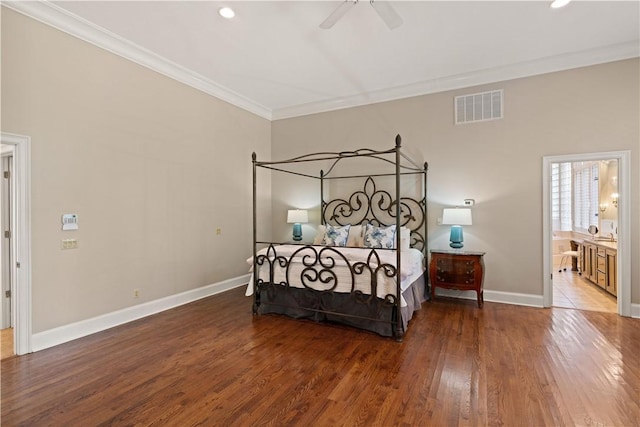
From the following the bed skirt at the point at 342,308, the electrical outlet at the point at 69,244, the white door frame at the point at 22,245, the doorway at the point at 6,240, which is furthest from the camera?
the doorway at the point at 6,240

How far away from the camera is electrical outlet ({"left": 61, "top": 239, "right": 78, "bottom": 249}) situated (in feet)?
10.7

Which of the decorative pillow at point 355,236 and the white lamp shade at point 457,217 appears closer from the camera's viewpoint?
the white lamp shade at point 457,217

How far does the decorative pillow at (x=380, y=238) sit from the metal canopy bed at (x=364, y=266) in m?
0.01

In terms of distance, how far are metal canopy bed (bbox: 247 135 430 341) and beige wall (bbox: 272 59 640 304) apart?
1.46 ft

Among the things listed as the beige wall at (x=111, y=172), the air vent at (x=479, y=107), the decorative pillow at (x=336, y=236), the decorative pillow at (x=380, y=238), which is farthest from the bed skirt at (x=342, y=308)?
the air vent at (x=479, y=107)

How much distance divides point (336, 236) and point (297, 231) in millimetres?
1055

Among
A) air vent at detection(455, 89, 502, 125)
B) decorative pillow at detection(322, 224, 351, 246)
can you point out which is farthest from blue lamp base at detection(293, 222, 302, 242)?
air vent at detection(455, 89, 502, 125)

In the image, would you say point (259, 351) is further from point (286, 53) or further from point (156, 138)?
point (286, 53)

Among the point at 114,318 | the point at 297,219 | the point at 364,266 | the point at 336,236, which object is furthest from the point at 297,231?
the point at 114,318

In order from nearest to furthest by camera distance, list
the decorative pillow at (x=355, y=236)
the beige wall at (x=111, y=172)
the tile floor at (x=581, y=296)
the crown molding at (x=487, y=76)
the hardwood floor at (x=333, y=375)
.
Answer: the hardwood floor at (x=333, y=375) < the beige wall at (x=111, y=172) < the crown molding at (x=487, y=76) < the tile floor at (x=581, y=296) < the decorative pillow at (x=355, y=236)

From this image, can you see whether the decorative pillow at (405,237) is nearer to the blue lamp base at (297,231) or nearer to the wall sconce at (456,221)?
the wall sconce at (456,221)

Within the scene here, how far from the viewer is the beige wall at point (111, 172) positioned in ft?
10.0

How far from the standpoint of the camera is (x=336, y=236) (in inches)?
195

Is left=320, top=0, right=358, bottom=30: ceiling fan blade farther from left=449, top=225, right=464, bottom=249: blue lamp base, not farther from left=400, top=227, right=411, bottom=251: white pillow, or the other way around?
left=449, top=225, right=464, bottom=249: blue lamp base
